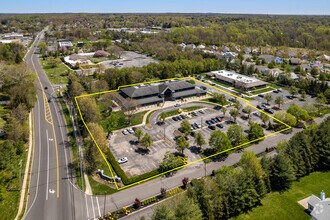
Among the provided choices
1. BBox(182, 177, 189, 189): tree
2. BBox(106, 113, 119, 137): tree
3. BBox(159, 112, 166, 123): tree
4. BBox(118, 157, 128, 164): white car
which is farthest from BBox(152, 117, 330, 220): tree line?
BBox(106, 113, 119, 137): tree

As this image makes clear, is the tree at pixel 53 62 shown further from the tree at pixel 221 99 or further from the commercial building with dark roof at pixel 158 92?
the tree at pixel 221 99

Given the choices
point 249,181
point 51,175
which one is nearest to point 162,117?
point 51,175

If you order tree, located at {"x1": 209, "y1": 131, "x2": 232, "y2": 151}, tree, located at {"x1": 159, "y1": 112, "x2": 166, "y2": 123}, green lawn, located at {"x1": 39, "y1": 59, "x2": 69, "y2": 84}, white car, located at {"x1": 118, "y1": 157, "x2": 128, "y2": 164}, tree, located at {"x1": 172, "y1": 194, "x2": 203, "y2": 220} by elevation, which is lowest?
green lawn, located at {"x1": 39, "y1": 59, "x2": 69, "y2": 84}

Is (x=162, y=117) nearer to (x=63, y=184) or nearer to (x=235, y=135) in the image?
(x=235, y=135)

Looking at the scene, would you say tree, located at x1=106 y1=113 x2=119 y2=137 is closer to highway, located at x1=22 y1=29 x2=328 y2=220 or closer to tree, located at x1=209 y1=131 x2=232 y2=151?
highway, located at x1=22 y1=29 x2=328 y2=220

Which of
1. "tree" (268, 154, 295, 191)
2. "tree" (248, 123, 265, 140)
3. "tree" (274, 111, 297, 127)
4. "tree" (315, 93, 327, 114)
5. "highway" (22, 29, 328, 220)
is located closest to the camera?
"highway" (22, 29, 328, 220)

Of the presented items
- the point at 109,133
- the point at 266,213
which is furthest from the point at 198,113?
the point at 266,213
